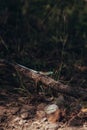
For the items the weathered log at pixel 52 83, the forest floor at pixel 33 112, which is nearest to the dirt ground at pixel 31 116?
the forest floor at pixel 33 112

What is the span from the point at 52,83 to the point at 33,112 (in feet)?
1.02

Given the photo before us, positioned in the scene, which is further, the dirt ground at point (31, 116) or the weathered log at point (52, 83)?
the weathered log at point (52, 83)

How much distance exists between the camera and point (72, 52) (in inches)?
137

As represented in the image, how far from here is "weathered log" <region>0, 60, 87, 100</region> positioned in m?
2.73

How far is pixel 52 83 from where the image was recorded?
2.80 metres

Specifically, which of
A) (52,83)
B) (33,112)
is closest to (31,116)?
(33,112)

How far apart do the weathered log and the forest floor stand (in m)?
0.07

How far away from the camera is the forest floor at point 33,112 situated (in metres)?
2.53

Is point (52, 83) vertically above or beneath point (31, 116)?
above

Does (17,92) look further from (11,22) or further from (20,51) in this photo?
(11,22)

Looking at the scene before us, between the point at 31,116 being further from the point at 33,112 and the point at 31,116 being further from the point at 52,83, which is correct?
the point at 52,83

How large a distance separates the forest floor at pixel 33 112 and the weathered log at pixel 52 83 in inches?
2.6

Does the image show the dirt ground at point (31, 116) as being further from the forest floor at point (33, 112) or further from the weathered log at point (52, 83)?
the weathered log at point (52, 83)

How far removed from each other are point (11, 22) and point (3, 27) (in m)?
0.14
